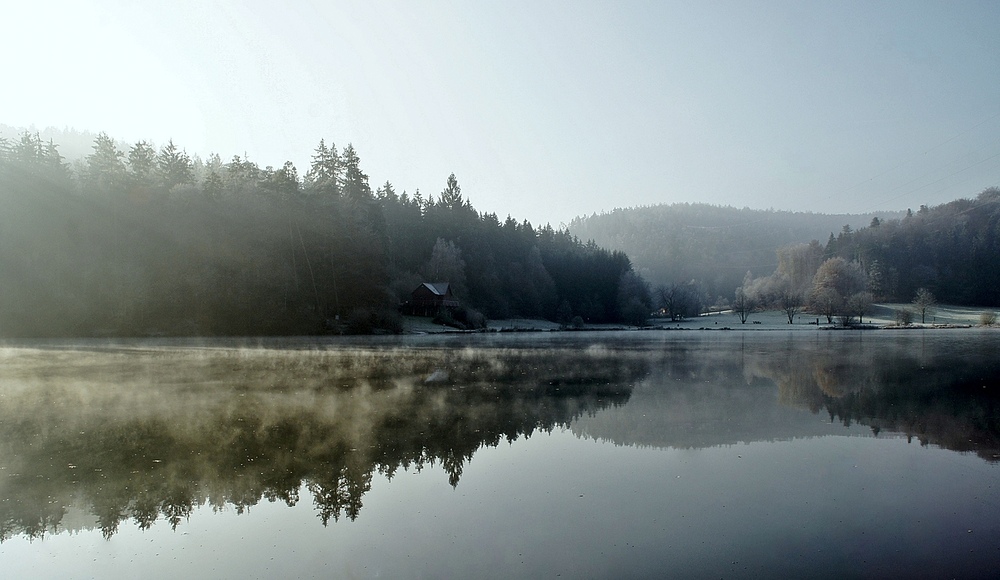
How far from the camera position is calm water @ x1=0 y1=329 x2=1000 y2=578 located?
6.16 metres

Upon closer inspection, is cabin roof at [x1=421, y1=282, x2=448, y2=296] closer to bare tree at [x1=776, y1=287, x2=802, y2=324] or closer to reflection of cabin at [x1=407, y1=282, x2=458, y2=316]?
reflection of cabin at [x1=407, y1=282, x2=458, y2=316]

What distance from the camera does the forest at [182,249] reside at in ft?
172

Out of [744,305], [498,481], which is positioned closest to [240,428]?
[498,481]

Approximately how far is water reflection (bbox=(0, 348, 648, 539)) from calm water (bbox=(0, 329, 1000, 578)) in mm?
71

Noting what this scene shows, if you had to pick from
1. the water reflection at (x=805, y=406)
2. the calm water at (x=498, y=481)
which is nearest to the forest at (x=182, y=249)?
the calm water at (x=498, y=481)

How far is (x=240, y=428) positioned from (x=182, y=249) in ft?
169

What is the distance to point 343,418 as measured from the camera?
13766mm

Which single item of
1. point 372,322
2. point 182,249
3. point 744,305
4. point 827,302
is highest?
point 182,249

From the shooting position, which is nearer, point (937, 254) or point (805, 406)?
point (805, 406)

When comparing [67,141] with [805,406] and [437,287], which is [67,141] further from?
[805,406]

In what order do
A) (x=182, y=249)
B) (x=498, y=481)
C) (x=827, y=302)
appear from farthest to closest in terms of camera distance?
1. (x=827, y=302)
2. (x=182, y=249)
3. (x=498, y=481)

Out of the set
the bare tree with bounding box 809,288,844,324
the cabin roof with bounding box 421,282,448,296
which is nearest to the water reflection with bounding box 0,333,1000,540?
the cabin roof with bounding box 421,282,448,296

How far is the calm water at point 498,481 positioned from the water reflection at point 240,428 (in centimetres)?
7

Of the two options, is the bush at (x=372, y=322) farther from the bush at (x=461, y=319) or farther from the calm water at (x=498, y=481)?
the calm water at (x=498, y=481)
